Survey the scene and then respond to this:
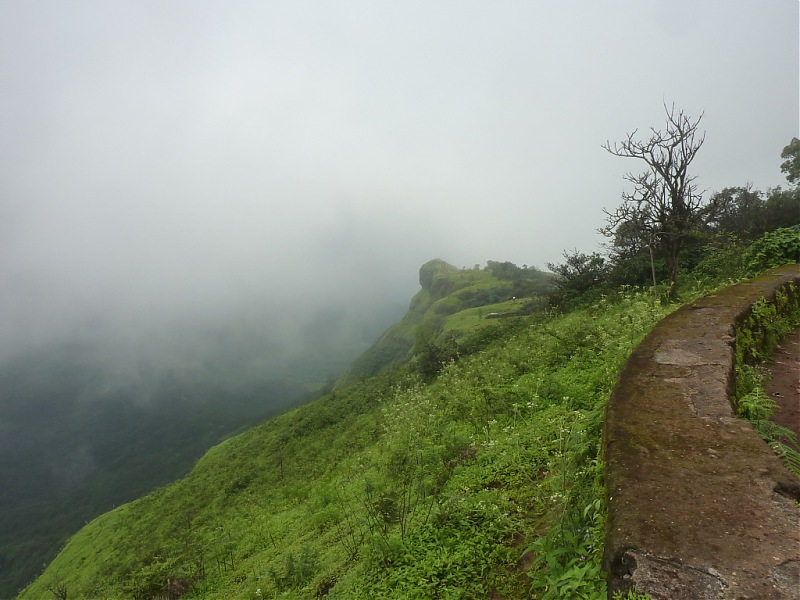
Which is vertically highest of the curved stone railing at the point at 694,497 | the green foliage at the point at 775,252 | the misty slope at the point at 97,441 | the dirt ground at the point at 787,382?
the green foliage at the point at 775,252

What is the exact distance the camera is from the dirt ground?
14.4ft

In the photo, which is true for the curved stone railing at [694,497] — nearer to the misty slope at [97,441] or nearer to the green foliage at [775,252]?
the green foliage at [775,252]

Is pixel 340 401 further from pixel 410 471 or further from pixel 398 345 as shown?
pixel 398 345

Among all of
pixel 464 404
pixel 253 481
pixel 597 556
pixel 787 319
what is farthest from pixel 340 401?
pixel 597 556

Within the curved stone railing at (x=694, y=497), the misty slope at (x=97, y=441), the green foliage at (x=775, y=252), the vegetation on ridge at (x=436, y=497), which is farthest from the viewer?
the misty slope at (x=97, y=441)

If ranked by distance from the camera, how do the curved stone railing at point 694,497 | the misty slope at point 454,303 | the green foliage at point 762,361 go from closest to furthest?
1. the curved stone railing at point 694,497
2. the green foliage at point 762,361
3. the misty slope at point 454,303

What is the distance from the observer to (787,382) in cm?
530

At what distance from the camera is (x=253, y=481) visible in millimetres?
18938

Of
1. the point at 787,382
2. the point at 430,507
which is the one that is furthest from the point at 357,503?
the point at 787,382

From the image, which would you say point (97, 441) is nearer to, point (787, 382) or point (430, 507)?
point (430, 507)

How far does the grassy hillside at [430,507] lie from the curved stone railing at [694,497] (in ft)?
1.09

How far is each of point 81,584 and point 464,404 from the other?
18571mm

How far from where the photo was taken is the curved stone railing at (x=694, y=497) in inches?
85.7

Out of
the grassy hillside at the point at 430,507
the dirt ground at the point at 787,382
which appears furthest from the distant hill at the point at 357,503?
the dirt ground at the point at 787,382
